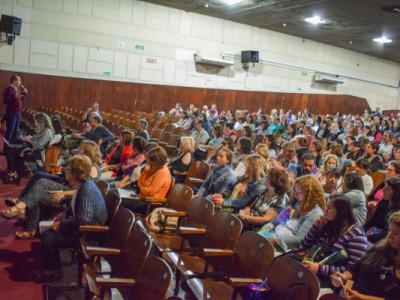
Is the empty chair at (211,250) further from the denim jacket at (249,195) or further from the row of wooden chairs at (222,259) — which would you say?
the denim jacket at (249,195)

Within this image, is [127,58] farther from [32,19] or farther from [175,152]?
[175,152]

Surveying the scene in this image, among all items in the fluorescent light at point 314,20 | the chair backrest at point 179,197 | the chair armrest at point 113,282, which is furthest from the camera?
the fluorescent light at point 314,20

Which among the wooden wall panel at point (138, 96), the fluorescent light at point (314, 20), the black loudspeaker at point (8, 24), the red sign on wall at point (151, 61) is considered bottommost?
the wooden wall panel at point (138, 96)

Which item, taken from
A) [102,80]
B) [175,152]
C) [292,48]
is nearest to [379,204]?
[175,152]

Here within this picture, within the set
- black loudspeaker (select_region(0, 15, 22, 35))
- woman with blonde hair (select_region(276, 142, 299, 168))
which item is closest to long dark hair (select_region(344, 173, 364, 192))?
woman with blonde hair (select_region(276, 142, 299, 168))

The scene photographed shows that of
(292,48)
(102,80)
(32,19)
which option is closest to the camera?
(32,19)

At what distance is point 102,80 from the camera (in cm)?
1236

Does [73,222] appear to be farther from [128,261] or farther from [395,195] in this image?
[395,195]

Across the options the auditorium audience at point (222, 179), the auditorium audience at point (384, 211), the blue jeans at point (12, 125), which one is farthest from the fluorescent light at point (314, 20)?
the auditorium audience at point (384, 211)

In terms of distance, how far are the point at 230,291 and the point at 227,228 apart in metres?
0.46

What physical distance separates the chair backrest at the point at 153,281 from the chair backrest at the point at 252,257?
26.8 inches

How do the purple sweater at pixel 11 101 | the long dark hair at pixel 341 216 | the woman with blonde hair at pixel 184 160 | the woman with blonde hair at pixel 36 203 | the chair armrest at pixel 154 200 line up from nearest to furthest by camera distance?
the long dark hair at pixel 341 216
the woman with blonde hair at pixel 36 203
the chair armrest at pixel 154 200
the woman with blonde hair at pixel 184 160
the purple sweater at pixel 11 101

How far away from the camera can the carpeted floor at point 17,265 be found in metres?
2.89

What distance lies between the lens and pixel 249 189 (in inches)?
147
